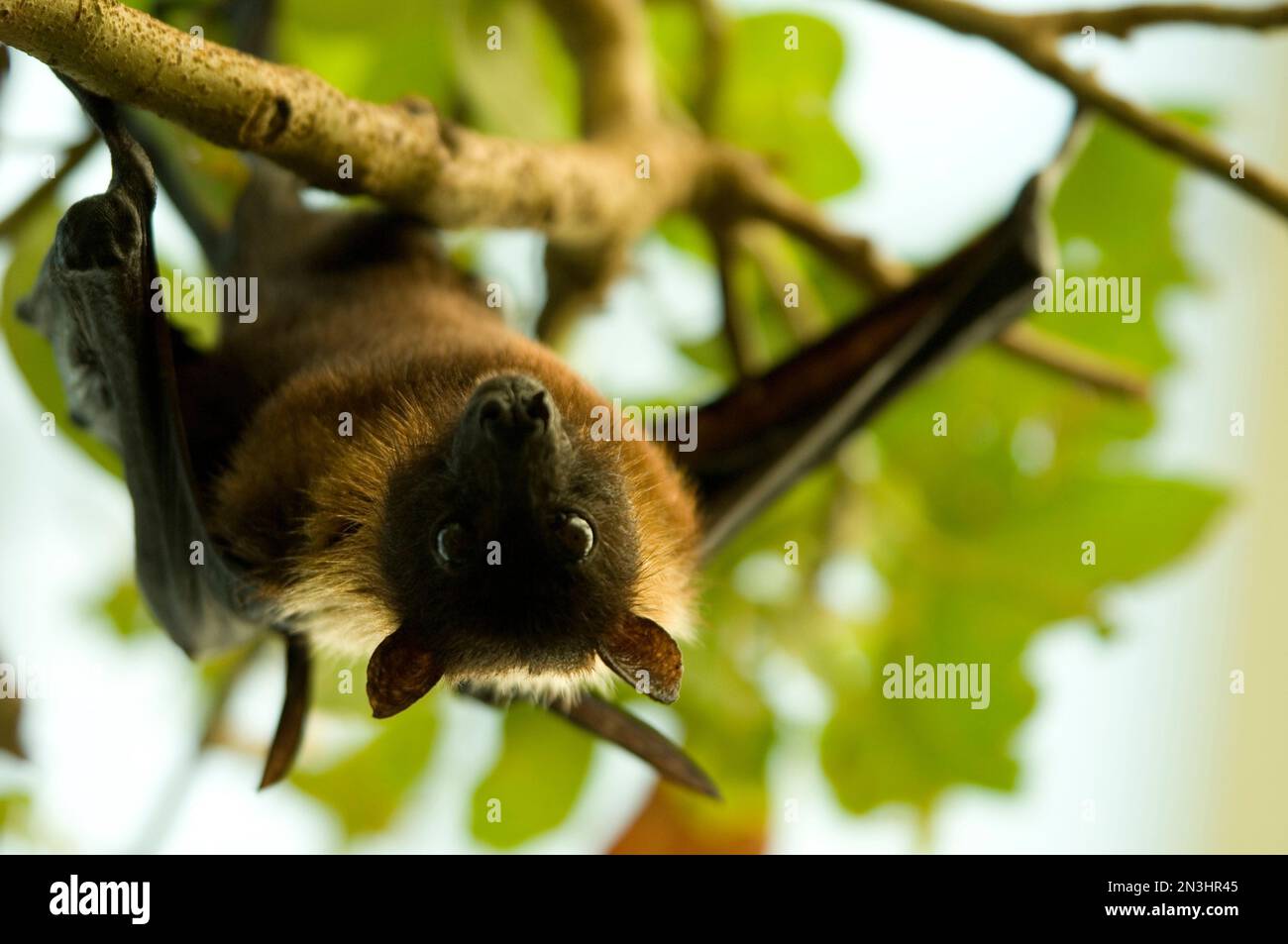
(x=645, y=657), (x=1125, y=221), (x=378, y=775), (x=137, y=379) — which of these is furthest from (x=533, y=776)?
(x=1125, y=221)

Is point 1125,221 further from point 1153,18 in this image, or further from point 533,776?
point 533,776

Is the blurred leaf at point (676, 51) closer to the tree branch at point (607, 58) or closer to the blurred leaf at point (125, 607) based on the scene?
the tree branch at point (607, 58)

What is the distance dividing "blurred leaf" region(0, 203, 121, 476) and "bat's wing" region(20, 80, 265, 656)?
0.12 meters

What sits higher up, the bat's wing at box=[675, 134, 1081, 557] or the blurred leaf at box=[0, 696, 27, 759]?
the bat's wing at box=[675, 134, 1081, 557]

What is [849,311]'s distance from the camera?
4.51 meters

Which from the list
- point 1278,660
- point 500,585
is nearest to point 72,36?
point 500,585

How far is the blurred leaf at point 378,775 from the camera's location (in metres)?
4.05

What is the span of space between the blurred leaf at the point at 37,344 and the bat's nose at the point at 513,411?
129 centimetres

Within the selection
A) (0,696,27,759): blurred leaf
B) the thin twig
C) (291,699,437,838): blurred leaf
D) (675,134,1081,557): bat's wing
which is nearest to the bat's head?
(675,134,1081,557): bat's wing

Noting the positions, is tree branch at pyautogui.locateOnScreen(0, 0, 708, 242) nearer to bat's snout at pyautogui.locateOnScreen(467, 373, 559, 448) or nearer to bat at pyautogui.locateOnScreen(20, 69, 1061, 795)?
bat at pyautogui.locateOnScreen(20, 69, 1061, 795)

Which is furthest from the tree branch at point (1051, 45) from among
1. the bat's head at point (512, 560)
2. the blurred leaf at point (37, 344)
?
the blurred leaf at point (37, 344)

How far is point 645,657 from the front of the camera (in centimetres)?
251

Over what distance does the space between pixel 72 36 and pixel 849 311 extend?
3226 millimetres

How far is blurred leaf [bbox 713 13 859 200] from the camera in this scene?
4.05 m
